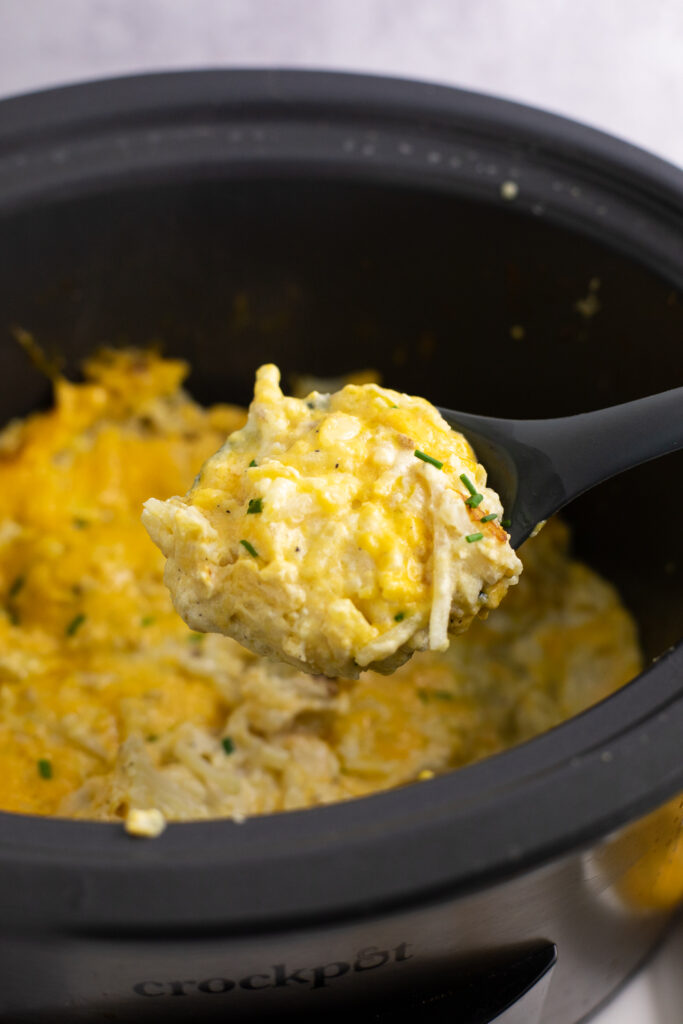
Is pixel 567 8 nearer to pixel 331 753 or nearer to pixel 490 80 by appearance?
pixel 490 80

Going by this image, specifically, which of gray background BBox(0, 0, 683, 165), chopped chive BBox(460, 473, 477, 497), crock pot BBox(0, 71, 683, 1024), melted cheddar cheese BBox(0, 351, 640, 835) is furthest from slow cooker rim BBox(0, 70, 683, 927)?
gray background BBox(0, 0, 683, 165)

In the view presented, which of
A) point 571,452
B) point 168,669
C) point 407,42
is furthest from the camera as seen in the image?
point 407,42

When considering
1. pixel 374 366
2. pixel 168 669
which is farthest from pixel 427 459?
pixel 374 366

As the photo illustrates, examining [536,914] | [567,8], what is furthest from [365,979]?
[567,8]

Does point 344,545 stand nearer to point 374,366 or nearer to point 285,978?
point 285,978

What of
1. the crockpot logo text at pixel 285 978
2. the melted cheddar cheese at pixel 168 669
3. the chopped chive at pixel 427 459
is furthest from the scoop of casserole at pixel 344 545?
the melted cheddar cheese at pixel 168 669

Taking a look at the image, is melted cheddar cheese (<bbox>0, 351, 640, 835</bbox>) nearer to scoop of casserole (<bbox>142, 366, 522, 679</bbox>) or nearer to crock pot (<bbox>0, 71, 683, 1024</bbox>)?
A: crock pot (<bbox>0, 71, 683, 1024</bbox>)
